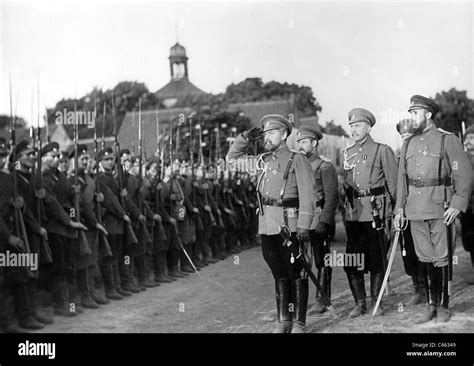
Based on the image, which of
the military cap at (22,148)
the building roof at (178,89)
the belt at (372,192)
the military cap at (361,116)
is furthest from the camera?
the building roof at (178,89)

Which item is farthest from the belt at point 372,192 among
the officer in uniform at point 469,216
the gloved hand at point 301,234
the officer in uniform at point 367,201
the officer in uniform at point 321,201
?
the officer in uniform at point 469,216

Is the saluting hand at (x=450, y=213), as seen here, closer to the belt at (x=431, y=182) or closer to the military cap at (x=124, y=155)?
the belt at (x=431, y=182)

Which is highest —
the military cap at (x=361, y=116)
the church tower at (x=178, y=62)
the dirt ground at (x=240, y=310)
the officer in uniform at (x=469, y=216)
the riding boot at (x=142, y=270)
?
the church tower at (x=178, y=62)

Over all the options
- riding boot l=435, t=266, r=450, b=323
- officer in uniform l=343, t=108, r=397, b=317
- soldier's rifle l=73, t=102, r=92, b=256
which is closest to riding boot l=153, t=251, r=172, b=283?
soldier's rifle l=73, t=102, r=92, b=256


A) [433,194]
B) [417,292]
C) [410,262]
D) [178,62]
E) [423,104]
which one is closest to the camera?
[433,194]

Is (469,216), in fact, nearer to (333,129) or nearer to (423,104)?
(333,129)

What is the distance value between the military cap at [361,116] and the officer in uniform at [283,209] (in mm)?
974

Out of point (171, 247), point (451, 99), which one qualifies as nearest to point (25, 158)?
point (171, 247)

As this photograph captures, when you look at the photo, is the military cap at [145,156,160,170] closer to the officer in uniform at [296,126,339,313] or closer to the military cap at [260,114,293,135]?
the officer in uniform at [296,126,339,313]

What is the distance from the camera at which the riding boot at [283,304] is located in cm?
591

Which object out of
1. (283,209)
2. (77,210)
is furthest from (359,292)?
(77,210)

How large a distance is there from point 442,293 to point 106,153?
395 centimetres

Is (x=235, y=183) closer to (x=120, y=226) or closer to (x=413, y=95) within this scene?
(x=120, y=226)

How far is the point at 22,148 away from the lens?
21.2 ft
